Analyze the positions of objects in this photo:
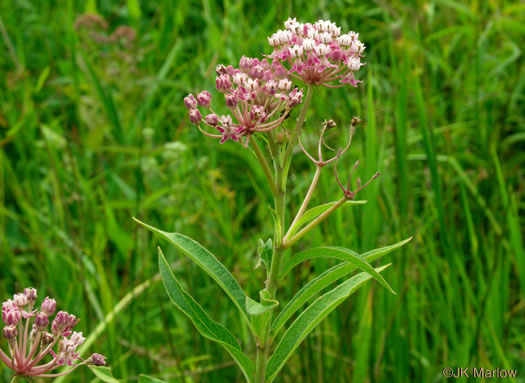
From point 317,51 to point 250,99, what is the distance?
142 mm

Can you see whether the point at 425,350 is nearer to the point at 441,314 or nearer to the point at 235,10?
the point at 441,314

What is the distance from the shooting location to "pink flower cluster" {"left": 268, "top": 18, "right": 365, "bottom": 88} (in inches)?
41.7

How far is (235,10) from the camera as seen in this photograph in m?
3.37

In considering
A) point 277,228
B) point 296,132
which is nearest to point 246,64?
point 296,132

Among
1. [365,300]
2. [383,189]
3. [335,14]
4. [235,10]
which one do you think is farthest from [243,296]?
[335,14]

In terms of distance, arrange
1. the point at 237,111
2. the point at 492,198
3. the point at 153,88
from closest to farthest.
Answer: the point at 237,111 → the point at 492,198 → the point at 153,88

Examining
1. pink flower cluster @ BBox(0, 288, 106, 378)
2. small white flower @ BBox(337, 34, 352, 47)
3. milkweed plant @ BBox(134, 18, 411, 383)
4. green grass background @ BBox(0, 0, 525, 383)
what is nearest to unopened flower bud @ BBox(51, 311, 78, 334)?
pink flower cluster @ BBox(0, 288, 106, 378)

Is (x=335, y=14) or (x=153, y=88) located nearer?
(x=153, y=88)

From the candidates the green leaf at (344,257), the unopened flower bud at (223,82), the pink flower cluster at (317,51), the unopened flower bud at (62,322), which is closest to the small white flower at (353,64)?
Answer: the pink flower cluster at (317,51)

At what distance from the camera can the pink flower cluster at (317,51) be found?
1.06 meters

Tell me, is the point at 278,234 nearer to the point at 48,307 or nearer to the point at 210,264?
the point at 210,264

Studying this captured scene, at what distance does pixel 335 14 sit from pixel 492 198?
164cm

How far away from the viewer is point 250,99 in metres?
1.02

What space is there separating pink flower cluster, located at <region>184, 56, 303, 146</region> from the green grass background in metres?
0.59
